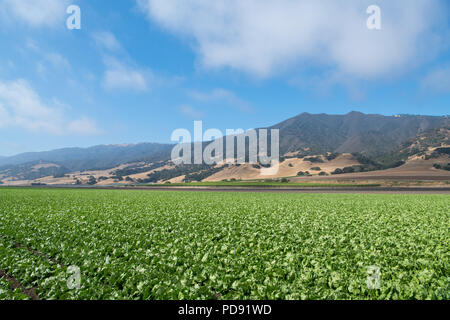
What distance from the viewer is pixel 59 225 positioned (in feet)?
55.4

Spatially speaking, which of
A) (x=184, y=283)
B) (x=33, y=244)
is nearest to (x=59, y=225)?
(x=33, y=244)

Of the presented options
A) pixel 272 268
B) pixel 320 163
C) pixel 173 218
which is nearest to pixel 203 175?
pixel 320 163

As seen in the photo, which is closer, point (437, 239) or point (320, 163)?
point (437, 239)

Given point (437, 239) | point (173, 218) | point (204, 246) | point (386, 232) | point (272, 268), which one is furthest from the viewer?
point (173, 218)

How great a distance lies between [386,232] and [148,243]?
46.7 ft

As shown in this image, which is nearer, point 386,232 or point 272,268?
point 272,268

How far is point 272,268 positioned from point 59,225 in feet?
51.1
